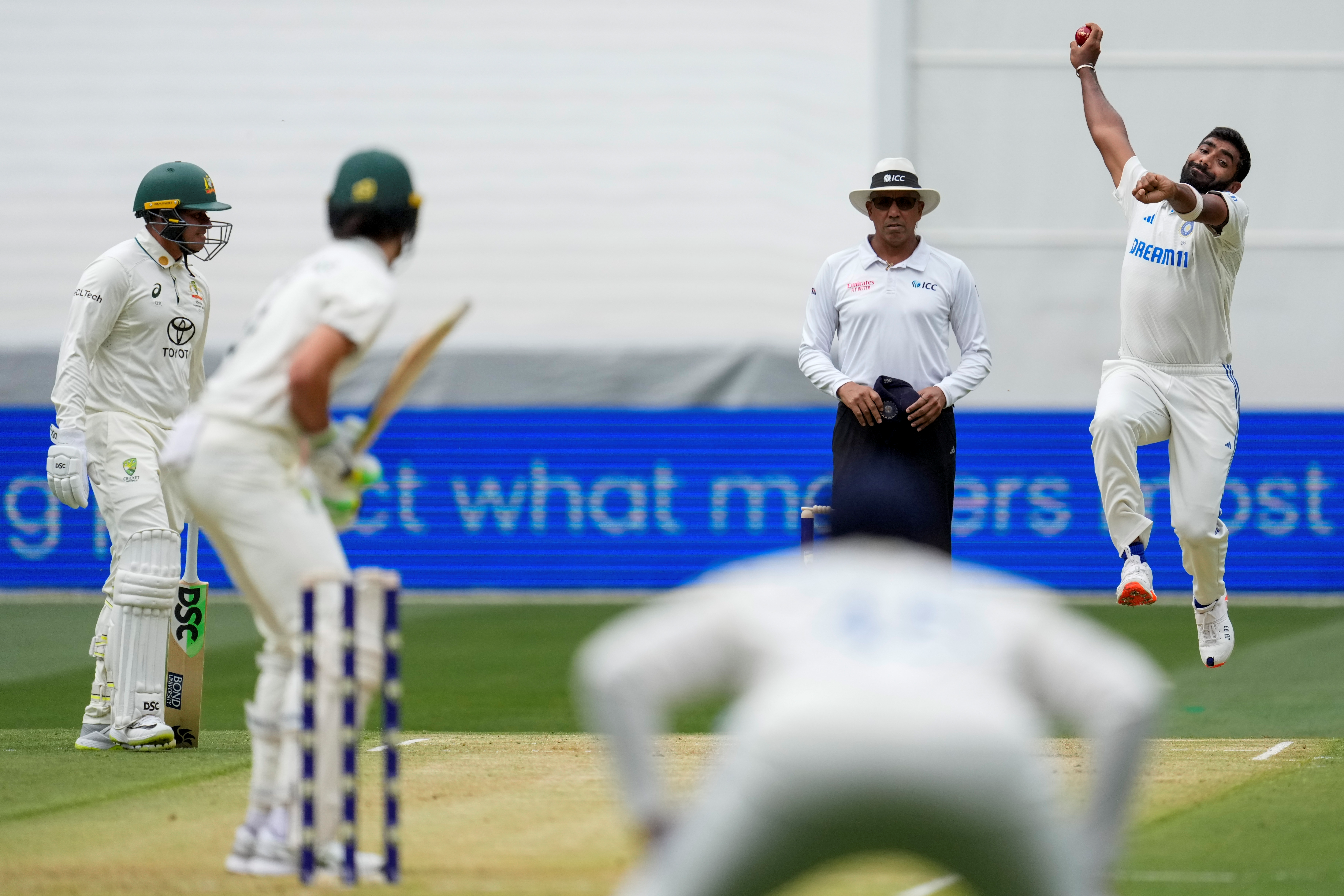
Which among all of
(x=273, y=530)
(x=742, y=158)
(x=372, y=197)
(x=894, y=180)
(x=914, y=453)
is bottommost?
(x=914, y=453)

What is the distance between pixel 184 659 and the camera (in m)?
7.11

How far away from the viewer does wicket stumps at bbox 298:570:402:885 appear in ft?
13.7

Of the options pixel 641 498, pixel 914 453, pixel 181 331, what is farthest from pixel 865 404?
pixel 641 498

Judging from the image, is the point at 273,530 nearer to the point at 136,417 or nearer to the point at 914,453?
the point at 136,417

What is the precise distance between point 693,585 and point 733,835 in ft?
37.1

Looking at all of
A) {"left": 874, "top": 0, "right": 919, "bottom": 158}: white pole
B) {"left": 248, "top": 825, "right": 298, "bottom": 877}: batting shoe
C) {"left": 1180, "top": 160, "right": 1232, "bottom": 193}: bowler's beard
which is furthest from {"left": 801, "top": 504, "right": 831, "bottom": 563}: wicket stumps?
{"left": 874, "top": 0, "right": 919, "bottom": 158}: white pole

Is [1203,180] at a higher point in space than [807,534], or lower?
higher

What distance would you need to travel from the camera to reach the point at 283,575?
443cm

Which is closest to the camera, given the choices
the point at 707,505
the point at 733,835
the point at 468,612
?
A: the point at 733,835

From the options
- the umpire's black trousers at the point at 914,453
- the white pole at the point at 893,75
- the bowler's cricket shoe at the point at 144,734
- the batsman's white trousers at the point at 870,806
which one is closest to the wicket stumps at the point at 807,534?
the umpire's black trousers at the point at 914,453

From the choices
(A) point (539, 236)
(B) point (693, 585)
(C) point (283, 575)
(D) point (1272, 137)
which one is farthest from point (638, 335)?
(C) point (283, 575)

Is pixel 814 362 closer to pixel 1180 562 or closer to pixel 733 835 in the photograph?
pixel 733 835

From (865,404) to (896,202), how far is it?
3.16 ft

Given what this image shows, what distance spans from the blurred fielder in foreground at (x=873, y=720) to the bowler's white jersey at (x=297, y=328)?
72.5 inches
